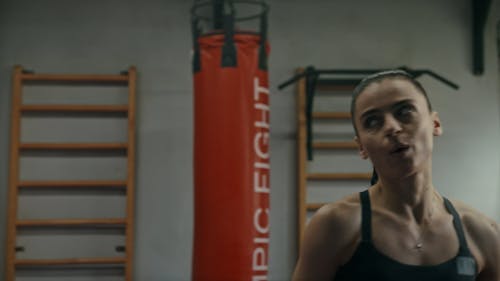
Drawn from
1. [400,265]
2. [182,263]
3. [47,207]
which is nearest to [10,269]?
[47,207]

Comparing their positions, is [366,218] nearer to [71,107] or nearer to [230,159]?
[230,159]

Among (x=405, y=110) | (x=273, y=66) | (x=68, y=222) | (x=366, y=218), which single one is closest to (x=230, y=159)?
(x=273, y=66)

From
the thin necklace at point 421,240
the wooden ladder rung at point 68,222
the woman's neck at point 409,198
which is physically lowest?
the wooden ladder rung at point 68,222

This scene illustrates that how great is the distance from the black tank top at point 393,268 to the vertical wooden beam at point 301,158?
2.84 m

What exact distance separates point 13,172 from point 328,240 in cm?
327

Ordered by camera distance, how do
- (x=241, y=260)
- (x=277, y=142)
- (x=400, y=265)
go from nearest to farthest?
(x=400, y=265)
(x=241, y=260)
(x=277, y=142)

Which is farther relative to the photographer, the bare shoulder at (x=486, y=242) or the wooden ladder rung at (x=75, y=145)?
the wooden ladder rung at (x=75, y=145)

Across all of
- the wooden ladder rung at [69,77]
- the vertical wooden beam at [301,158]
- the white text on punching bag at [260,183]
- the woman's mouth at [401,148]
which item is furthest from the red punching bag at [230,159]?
the woman's mouth at [401,148]

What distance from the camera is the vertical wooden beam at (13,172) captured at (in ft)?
13.6

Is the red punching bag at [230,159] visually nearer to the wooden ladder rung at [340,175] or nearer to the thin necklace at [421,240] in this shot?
the wooden ladder rung at [340,175]

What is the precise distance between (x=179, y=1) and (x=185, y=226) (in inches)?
61.2

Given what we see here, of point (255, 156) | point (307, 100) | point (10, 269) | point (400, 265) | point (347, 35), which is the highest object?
point (347, 35)

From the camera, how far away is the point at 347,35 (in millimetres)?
4582

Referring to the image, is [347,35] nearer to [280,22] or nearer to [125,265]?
[280,22]
